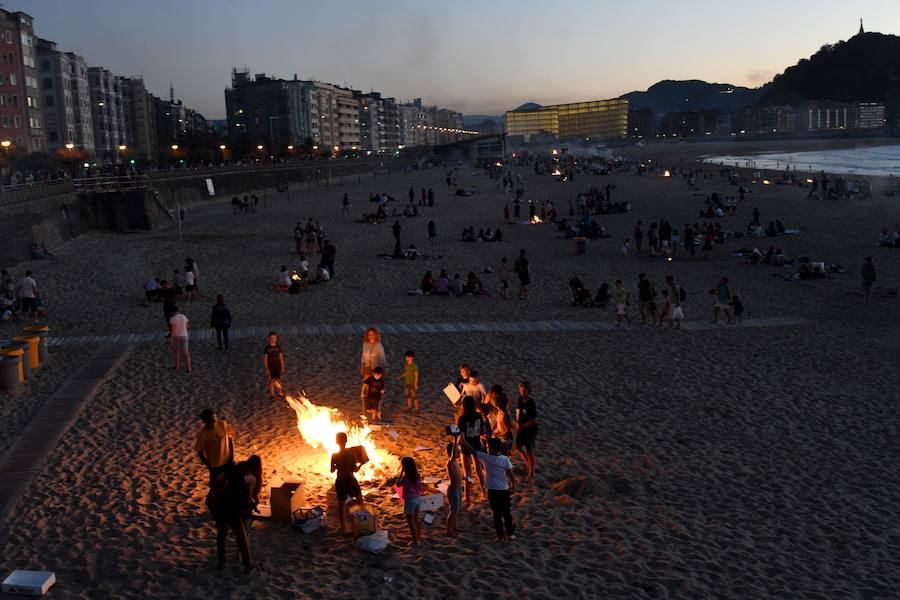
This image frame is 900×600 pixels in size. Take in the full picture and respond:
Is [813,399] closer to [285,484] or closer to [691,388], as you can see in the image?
[691,388]

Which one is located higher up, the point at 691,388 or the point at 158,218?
the point at 158,218

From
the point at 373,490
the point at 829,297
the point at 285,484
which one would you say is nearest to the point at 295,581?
the point at 285,484

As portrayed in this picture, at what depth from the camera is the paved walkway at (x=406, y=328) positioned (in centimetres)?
1603

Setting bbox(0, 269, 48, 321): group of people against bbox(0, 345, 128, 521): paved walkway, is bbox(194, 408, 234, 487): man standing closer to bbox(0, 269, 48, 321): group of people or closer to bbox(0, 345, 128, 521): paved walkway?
bbox(0, 345, 128, 521): paved walkway

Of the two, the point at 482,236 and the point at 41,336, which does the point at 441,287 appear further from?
the point at 482,236

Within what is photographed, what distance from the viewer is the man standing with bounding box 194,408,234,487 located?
7176mm

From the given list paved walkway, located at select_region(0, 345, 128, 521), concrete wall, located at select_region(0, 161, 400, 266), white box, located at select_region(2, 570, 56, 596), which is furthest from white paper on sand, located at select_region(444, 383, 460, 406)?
concrete wall, located at select_region(0, 161, 400, 266)

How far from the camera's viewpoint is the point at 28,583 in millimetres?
6496

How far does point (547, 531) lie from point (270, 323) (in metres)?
10.9

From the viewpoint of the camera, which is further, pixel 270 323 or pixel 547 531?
pixel 270 323

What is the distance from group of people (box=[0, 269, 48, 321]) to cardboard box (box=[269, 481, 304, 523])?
12.8 metres

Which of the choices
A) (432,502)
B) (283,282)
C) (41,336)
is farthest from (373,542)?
(283,282)

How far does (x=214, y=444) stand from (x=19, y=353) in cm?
757

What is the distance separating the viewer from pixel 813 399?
12227mm
